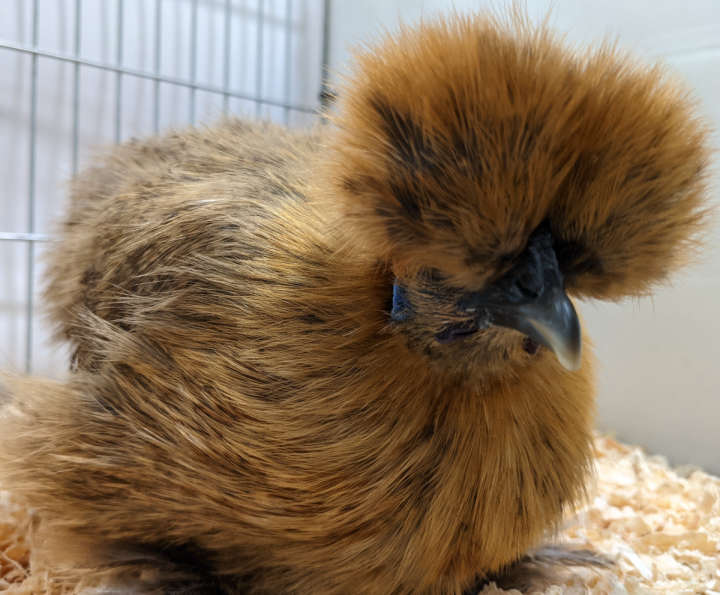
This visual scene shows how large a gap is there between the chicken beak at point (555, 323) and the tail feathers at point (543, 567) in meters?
0.57

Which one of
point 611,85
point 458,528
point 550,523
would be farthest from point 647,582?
point 611,85

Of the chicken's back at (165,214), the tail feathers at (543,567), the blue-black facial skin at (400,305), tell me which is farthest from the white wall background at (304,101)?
the blue-black facial skin at (400,305)

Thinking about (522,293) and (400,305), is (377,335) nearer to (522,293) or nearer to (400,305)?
(400,305)

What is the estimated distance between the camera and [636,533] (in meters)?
1.40

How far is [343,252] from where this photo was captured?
92 centimetres

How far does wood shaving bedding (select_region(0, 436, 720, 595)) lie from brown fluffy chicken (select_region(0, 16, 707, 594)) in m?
0.15

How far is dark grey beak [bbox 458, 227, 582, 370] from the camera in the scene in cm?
71

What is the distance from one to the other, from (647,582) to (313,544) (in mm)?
663

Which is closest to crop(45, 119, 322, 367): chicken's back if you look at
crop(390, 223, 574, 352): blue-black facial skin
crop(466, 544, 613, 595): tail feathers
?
crop(390, 223, 574, 352): blue-black facial skin

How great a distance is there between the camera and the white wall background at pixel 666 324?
1620 millimetres

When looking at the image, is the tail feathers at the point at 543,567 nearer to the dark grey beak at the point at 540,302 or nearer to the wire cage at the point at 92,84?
the dark grey beak at the point at 540,302

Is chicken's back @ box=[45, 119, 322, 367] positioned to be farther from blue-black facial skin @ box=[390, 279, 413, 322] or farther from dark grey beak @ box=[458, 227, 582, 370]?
dark grey beak @ box=[458, 227, 582, 370]

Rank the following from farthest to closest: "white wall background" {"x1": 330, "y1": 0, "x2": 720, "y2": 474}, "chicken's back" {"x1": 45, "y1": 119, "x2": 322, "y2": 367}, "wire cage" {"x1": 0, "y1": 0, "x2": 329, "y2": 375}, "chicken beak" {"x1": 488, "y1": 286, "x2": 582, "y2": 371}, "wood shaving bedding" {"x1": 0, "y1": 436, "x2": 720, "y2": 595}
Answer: "wire cage" {"x1": 0, "y1": 0, "x2": 329, "y2": 375}
"white wall background" {"x1": 330, "y1": 0, "x2": 720, "y2": 474}
"wood shaving bedding" {"x1": 0, "y1": 436, "x2": 720, "y2": 595}
"chicken's back" {"x1": 45, "y1": 119, "x2": 322, "y2": 367}
"chicken beak" {"x1": 488, "y1": 286, "x2": 582, "y2": 371}

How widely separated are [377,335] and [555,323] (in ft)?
0.87
